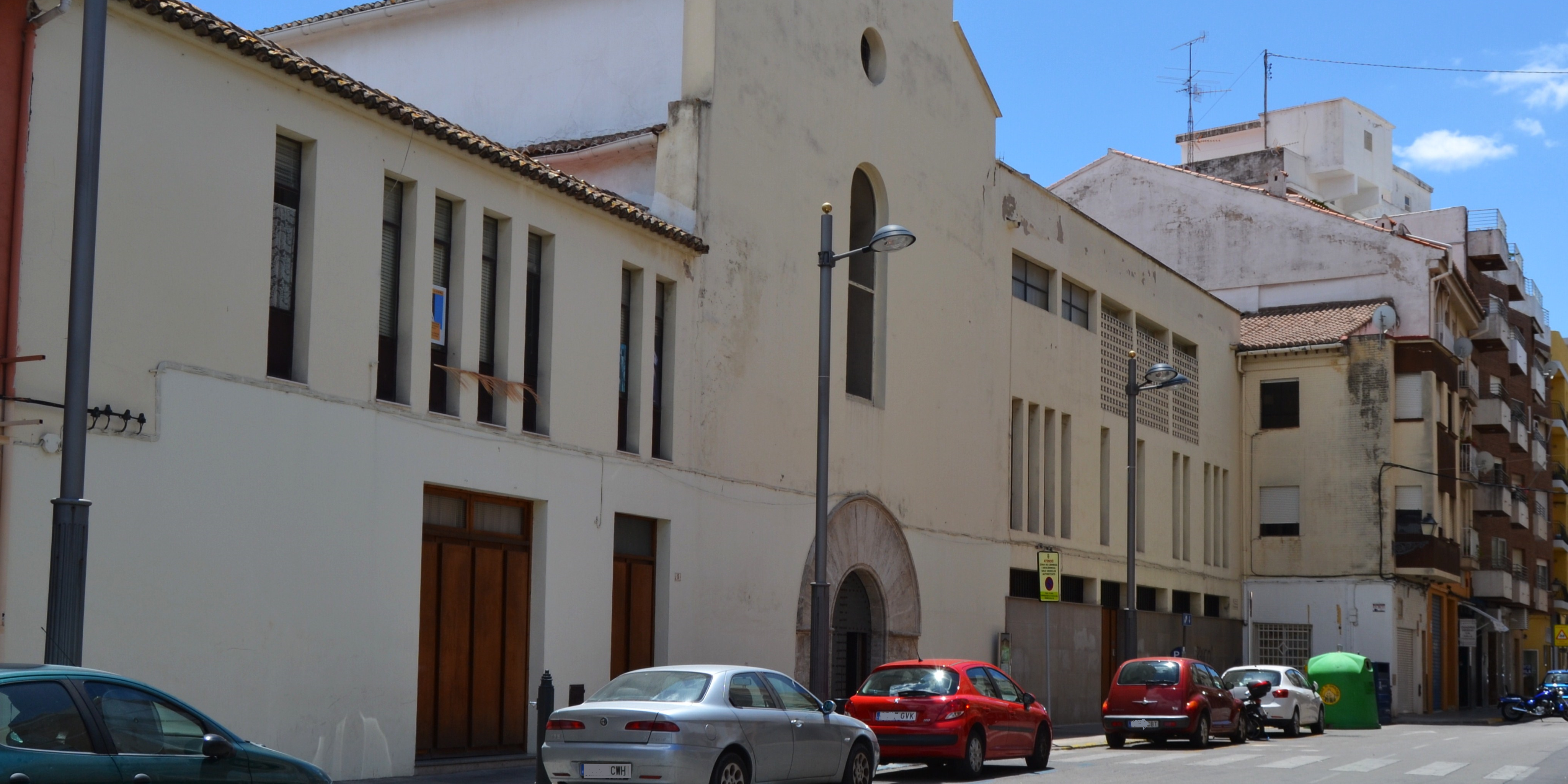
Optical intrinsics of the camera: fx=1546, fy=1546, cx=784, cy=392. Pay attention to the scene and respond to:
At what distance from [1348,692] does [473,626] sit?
77.0 feet

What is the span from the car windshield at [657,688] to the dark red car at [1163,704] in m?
12.1

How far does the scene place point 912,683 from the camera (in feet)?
60.3

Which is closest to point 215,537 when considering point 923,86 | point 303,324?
point 303,324

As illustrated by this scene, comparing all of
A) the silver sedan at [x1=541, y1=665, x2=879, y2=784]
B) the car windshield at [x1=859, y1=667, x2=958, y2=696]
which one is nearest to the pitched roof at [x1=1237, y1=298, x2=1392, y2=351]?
the car windshield at [x1=859, y1=667, x2=958, y2=696]

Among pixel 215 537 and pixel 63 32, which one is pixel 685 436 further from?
pixel 63 32

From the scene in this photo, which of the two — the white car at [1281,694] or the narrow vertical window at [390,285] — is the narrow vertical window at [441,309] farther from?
the white car at [1281,694]

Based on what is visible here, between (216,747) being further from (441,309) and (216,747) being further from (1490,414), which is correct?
(1490,414)

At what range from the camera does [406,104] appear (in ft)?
53.9

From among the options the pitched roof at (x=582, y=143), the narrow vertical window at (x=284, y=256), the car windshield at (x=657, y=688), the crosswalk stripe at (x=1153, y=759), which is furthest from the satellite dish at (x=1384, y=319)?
the narrow vertical window at (x=284, y=256)

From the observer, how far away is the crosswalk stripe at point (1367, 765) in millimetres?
19766

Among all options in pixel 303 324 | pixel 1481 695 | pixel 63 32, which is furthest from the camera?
pixel 1481 695

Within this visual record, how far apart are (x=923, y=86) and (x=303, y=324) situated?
15.6 m

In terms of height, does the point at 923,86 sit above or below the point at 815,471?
above

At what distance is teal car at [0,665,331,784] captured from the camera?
800 cm
